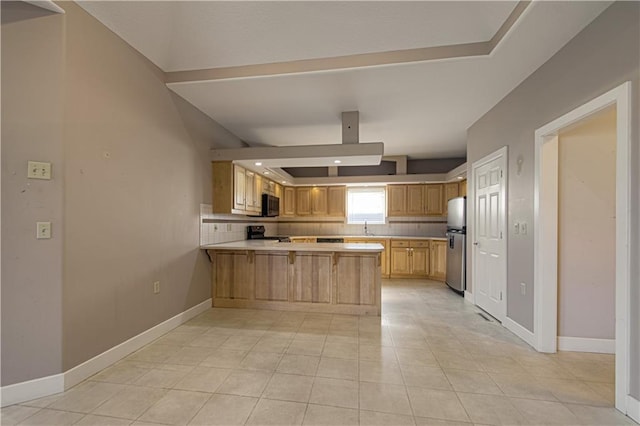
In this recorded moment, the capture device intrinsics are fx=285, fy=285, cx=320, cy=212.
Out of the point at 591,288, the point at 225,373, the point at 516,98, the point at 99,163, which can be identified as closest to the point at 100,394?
the point at 225,373

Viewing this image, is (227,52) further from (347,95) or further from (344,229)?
(344,229)

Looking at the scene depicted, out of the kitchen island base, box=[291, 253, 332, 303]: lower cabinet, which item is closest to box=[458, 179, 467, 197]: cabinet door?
the kitchen island base

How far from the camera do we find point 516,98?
3.05 meters

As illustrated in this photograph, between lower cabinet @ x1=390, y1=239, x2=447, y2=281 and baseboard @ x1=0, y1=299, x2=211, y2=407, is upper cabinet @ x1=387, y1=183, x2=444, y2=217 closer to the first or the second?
lower cabinet @ x1=390, y1=239, x2=447, y2=281

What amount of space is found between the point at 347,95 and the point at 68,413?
3554mm

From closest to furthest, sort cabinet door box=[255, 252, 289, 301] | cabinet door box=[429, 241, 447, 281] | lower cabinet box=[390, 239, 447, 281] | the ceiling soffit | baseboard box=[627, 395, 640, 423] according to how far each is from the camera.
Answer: baseboard box=[627, 395, 640, 423] < the ceiling soffit < cabinet door box=[255, 252, 289, 301] < cabinet door box=[429, 241, 447, 281] < lower cabinet box=[390, 239, 447, 281]

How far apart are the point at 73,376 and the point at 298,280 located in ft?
7.63

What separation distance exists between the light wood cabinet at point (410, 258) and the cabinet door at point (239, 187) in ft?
11.0

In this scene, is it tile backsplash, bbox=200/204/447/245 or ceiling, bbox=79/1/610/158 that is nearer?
ceiling, bbox=79/1/610/158

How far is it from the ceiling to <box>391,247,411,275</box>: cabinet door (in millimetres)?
3243

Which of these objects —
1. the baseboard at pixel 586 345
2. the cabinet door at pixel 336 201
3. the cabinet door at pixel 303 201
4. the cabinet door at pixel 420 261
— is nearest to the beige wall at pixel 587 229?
the baseboard at pixel 586 345

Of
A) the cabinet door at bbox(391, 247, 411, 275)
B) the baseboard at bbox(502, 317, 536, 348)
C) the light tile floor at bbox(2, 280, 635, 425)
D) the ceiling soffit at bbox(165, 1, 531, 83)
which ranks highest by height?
the ceiling soffit at bbox(165, 1, 531, 83)

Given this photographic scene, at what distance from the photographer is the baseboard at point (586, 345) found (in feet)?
8.27

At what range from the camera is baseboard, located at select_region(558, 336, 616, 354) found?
252 centimetres
